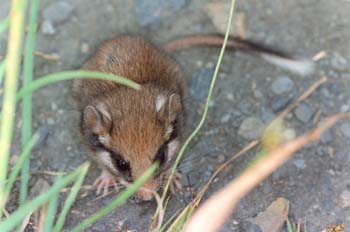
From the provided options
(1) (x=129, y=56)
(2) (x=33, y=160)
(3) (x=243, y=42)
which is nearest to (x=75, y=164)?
(2) (x=33, y=160)

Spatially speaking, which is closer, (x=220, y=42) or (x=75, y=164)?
(x=75, y=164)

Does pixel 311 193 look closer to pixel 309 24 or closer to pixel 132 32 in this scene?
pixel 309 24

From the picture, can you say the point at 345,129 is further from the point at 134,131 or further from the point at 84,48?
the point at 84,48

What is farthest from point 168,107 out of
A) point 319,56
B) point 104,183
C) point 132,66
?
point 319,56

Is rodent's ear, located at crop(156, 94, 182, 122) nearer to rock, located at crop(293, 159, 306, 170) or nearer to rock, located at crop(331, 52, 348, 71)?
rock, located at crop(293, 159, 306, 170)

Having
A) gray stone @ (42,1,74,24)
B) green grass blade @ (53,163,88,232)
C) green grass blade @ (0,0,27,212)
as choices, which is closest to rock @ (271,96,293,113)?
gray stone @ (42,1,74,24)
